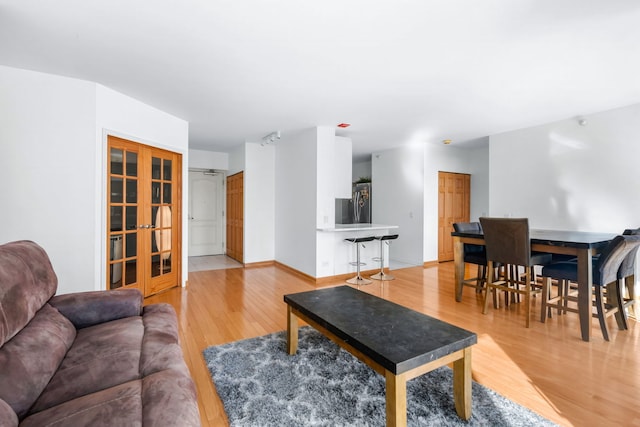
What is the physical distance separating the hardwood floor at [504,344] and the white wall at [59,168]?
1.14 metres

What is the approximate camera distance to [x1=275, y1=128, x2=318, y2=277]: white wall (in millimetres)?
4832

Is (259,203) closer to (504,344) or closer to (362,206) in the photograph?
(362,206)

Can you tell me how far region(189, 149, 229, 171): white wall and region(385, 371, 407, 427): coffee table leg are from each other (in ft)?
20.2

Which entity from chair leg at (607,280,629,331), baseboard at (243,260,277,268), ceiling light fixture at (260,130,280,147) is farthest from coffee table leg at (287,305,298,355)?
baseboard at (243,260,277,268)

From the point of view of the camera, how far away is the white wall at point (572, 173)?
376 centimetres

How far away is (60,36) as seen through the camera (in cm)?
224

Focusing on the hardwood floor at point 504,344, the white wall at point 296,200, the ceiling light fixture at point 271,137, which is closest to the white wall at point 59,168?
the hardwood floor at point 504,344

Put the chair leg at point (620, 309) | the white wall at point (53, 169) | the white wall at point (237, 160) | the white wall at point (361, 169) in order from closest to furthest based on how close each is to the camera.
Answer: the white wall at point (53, 169) < the chair leg at point (620, 309) < the white wall at point (237, 160) < the white wall at point (361, 169)

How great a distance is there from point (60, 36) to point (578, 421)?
4.18 metres

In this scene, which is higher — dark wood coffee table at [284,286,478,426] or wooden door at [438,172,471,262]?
wooden door at [438,172,471,262]

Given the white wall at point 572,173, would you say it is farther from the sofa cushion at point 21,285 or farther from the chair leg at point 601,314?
the sofa cushion at point 21,285

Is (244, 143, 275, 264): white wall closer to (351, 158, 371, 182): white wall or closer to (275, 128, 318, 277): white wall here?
(275, 128, 318, 277): white wall

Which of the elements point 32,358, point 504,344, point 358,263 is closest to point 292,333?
point 32,358

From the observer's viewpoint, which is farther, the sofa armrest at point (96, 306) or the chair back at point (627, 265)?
the chair back at point (627, 265)
